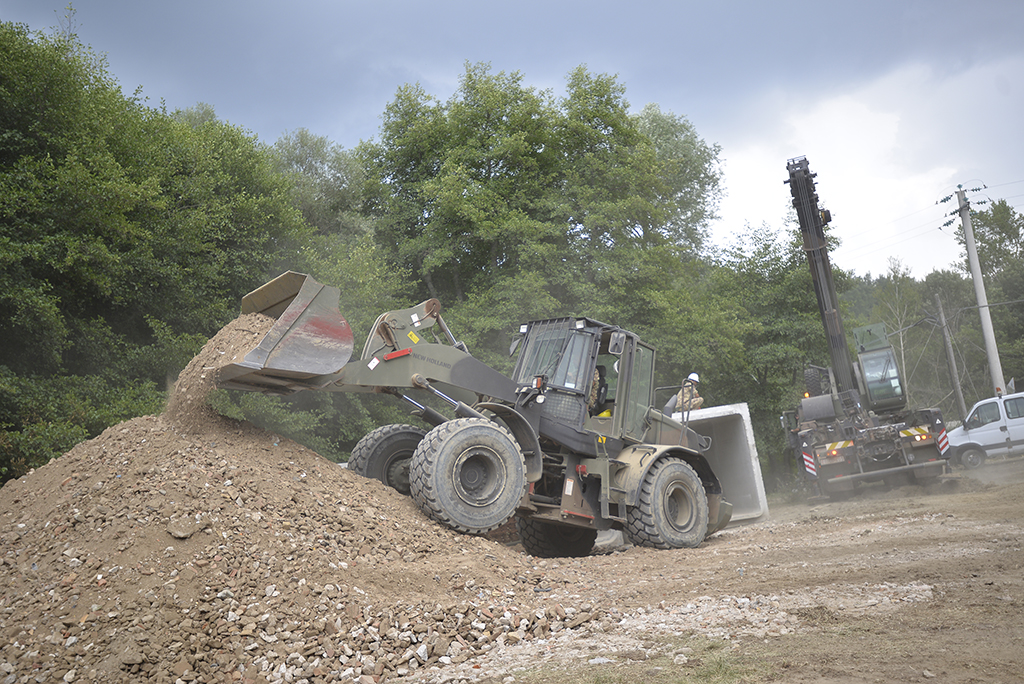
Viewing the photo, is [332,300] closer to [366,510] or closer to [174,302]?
[366,510]

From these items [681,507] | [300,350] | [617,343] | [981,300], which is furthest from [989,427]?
[300,350]

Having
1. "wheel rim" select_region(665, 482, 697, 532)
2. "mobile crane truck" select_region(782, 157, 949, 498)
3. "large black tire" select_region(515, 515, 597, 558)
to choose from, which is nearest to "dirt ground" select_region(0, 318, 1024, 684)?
"wheel rim" select_region(665, 482, 697, 532)

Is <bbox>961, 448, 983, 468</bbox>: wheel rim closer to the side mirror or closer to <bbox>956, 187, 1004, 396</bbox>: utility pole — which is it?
<bbox>956, 187, 1004, 396</bbox>: utility pole

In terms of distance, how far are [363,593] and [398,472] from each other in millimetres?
3107

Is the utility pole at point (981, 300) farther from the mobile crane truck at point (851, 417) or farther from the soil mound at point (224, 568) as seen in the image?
the soil mound at point (224, 568)

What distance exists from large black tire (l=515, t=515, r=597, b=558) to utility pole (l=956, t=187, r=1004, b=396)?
54.4ft

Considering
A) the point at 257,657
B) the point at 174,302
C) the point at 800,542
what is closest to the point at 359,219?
the point at 174,302

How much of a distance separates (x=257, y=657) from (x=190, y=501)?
1588 mm

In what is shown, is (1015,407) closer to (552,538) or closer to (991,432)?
(991,432)

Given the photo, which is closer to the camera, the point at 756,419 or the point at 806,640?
the point at 806,640

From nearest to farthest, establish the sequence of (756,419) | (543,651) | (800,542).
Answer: (543,651) < (800,542) < (756,419)

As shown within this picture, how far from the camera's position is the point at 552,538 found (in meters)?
9.07

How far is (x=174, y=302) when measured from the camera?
15.8m

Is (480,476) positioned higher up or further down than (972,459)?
higher up
